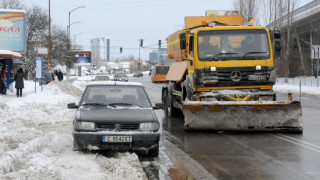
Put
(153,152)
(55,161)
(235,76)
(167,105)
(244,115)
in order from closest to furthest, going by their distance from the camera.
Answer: (55,161)
(153,152)
(244,115)
(235,76)
(167,105)

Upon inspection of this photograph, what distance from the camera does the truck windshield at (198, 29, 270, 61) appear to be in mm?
13211

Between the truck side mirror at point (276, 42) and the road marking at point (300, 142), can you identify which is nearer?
the road marking at point (300, 142)

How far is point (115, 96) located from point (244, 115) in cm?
415

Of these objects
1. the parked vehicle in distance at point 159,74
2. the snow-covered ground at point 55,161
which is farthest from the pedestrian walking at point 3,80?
the parked vehicle in distance at point 159,74

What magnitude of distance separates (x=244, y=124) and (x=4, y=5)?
6344 cm

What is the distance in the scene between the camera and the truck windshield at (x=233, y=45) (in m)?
13.2

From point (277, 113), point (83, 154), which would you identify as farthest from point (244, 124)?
point (83, 154)

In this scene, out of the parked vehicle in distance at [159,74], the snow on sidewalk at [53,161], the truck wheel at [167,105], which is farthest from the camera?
the parked vehicle in distance at [159,74]

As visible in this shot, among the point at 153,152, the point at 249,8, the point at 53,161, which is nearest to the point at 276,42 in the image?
the point at 153,152

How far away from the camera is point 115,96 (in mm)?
9602

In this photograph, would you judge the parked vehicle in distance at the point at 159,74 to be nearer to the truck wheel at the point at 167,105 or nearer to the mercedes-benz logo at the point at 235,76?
the truck wheel at the point at 167,105

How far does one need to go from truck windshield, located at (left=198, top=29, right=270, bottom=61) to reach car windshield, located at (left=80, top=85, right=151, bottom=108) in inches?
156

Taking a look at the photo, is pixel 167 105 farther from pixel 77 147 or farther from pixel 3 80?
pixel 3 80

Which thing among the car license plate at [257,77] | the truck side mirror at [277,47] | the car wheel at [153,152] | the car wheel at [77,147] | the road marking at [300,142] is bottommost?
the road marking at [300,142]
